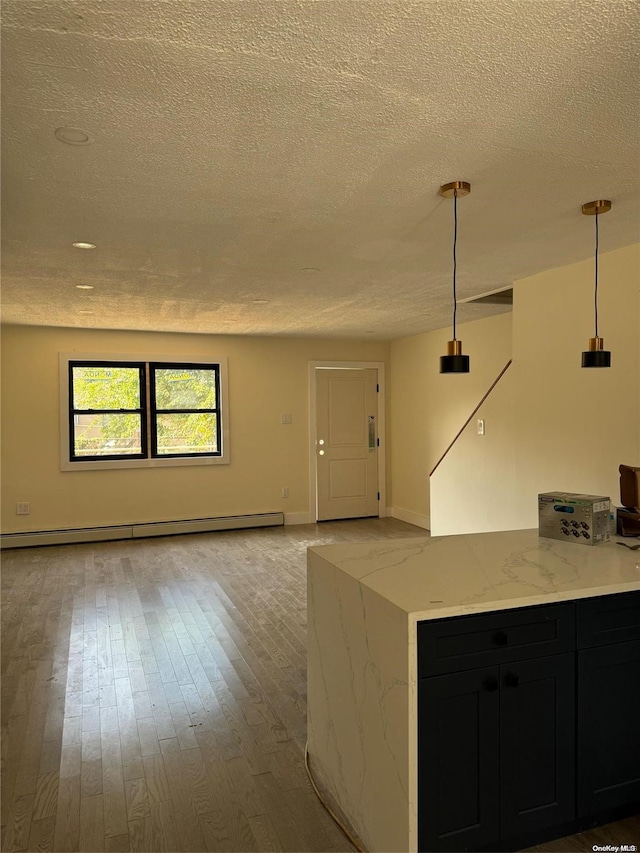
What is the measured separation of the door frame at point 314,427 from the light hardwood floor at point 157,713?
2.39 meters

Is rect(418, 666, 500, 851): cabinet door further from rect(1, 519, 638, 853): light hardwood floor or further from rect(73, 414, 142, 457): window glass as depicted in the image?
rect(73, 414, 142, 457): window glass

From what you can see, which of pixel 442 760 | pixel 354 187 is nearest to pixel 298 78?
pixel 354 187

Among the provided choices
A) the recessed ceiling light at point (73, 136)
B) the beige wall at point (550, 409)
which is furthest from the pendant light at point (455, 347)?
the recessed ceiling light at point (73, 136)

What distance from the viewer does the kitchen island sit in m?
1.71

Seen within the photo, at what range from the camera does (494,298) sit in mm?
4918

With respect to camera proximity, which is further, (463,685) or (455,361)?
(455,361)

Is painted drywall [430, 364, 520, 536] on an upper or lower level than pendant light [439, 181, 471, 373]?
lower

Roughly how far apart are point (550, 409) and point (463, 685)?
257 centimetres

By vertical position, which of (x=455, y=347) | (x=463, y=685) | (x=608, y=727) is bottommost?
(x=608, y=727)

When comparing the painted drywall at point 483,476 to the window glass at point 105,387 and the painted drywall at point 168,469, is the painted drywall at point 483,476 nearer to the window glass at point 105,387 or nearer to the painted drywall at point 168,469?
the painted drywall at point 168,469

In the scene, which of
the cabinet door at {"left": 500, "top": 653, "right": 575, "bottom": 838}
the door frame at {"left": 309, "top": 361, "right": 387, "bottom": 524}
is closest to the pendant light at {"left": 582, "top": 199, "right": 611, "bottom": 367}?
the cabinet door at {"left": 500, "top": 653, "right": 575, "bottom": 838}

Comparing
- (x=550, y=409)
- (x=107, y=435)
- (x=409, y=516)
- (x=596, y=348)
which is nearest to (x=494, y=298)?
(x=550, y=409)

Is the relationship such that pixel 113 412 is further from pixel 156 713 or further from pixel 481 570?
pixel 481 570

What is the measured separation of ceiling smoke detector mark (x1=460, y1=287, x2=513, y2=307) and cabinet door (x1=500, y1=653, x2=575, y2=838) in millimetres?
3262
